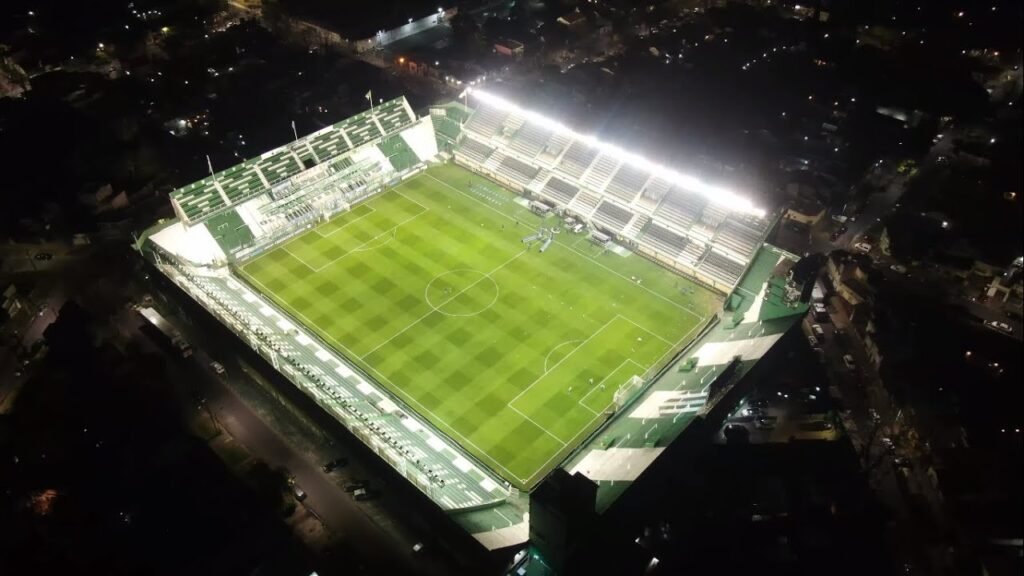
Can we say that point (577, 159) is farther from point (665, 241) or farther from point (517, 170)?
point (665, 241)

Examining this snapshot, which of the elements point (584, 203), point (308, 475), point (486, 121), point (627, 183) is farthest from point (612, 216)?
point (308, 475)

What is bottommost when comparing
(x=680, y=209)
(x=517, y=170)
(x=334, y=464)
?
(x=334, y=464)

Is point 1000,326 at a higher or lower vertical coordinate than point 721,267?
higher

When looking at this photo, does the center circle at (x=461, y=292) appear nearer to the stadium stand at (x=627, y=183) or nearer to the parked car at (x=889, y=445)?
the stadium stand at (x=627, y=183)

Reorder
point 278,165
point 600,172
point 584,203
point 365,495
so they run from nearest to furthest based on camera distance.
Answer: point 365,495 < point 584,203 < point 600,172 < point 278,165

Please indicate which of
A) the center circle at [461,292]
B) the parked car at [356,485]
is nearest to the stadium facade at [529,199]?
the parked car at [356,485]

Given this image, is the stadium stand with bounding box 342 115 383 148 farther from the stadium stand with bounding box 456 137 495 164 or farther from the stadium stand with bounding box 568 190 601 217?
the stadium stand with bounding box 568 190 601 217
